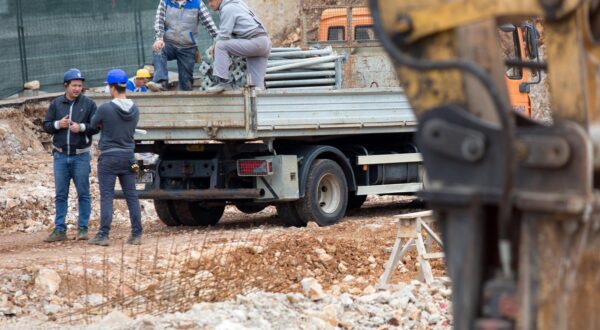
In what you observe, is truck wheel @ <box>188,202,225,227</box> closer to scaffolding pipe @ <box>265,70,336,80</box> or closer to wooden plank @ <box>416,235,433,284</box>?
scaffolding pipe @ <box>265,70,336,80</box>

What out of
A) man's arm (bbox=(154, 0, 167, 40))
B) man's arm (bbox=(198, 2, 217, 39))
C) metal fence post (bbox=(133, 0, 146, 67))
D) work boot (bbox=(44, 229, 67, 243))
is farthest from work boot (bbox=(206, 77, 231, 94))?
metal fence post (bbox=(133, 0, 146, 67))

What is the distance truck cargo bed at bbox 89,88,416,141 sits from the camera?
48.2ft

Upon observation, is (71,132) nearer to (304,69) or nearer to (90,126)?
(90,126)

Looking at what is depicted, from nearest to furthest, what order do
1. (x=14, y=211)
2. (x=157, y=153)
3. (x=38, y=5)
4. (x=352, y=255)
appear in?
(x=352, y=255) < (x=157, y=153) < (x=14, y=211) < (x=38, y=5)

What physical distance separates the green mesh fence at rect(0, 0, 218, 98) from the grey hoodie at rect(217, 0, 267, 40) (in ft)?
28.0

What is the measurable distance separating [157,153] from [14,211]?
106 inches

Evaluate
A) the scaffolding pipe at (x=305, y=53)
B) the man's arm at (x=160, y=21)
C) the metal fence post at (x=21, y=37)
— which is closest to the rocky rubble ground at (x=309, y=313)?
the man's arm at (x=160, y=21)

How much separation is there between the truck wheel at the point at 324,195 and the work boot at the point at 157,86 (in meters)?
2.14

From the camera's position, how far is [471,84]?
399cm

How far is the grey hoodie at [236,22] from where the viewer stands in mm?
14828

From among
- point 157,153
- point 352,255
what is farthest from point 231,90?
point 352,255

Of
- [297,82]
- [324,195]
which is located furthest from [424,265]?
[297,82]

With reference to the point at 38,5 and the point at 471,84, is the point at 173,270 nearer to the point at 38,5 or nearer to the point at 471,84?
the point at 471,84

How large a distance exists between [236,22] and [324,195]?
107 inches
